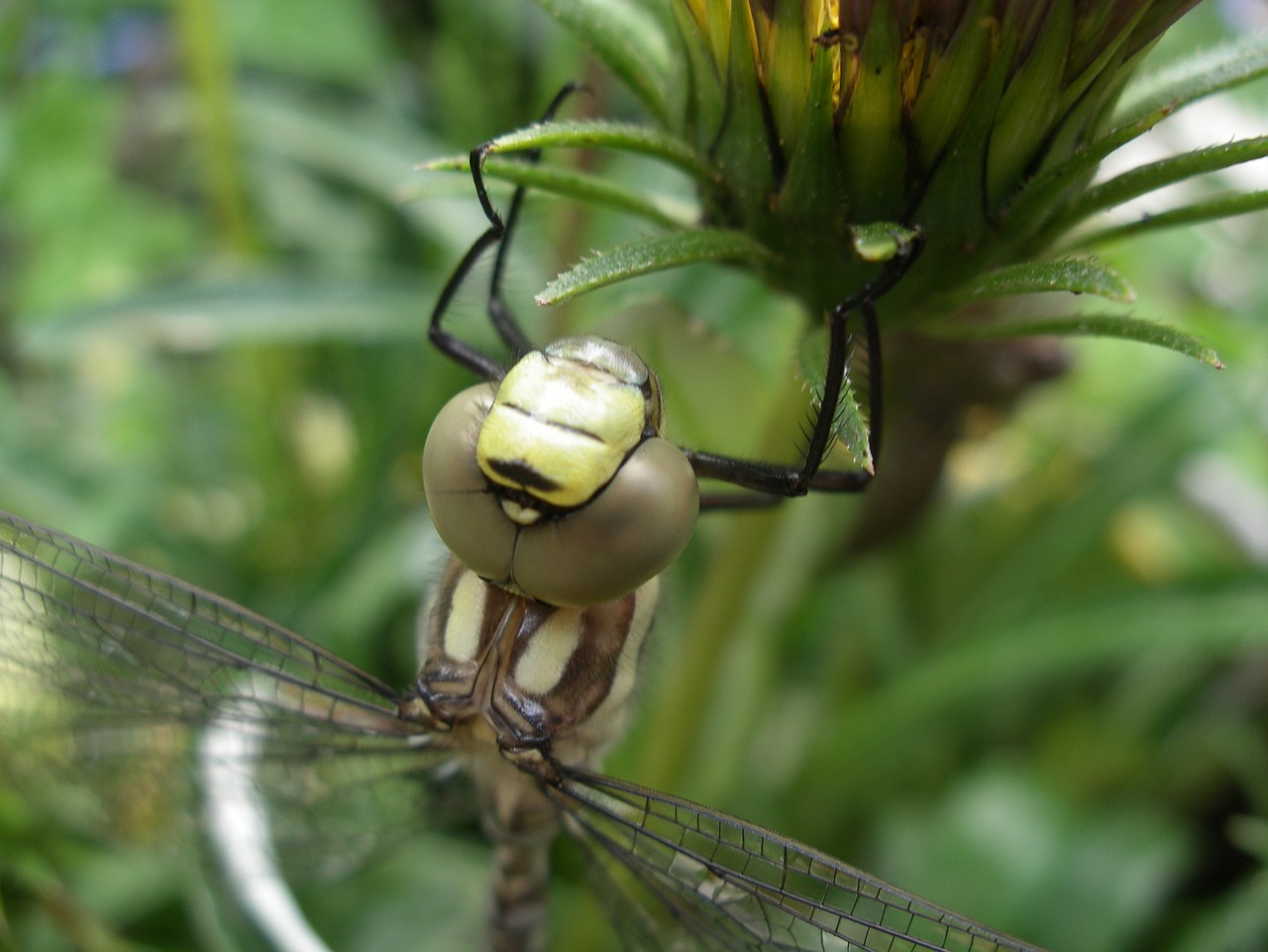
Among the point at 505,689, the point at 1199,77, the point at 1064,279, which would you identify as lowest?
the point at 505,689

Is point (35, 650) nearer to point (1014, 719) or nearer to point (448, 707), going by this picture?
point (448, 707)

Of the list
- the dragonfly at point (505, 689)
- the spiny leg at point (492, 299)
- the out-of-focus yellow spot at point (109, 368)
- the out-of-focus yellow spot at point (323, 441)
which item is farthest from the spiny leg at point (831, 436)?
the out-of-focus yellow spot at point (109, 368)

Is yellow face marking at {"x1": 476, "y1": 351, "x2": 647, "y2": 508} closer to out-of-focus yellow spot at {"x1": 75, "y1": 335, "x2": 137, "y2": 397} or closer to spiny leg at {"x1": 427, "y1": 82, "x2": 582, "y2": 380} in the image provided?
spiny leg at {"x1": 427, "y1": 82, "x2": 582, "y2": 380}

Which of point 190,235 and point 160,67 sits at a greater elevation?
point 160,67

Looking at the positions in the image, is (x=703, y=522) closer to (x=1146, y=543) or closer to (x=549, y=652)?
(x=549, y=652)

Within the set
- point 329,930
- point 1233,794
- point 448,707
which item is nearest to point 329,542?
point 329,930

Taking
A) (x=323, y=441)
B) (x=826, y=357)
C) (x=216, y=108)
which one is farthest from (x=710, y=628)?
(x=216, y=108)
